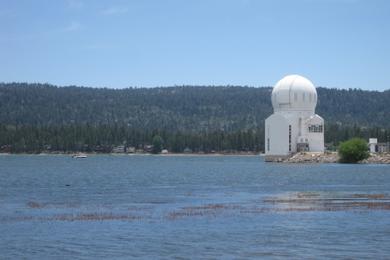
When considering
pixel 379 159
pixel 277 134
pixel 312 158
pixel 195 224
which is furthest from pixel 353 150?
pixel 195 224

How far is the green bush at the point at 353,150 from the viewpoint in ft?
368

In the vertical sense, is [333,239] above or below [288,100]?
below

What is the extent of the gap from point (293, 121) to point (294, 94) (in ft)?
13.3

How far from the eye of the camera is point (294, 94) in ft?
396

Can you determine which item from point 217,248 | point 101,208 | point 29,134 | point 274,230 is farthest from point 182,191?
point 29,134

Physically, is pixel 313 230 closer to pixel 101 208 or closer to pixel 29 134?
pixel 101 208

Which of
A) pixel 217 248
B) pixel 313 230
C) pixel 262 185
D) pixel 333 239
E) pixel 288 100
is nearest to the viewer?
pixel 217 248

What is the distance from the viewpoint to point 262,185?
64312 mm

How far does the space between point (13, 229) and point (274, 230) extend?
9973mm

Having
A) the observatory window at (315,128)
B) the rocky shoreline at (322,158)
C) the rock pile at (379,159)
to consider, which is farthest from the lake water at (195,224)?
the observatory window at (315,128)

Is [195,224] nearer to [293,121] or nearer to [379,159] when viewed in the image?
[379,159]

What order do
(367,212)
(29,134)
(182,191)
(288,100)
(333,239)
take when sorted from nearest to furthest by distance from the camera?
(333,239), (367,212), (182,191), (288,100), (29,134)

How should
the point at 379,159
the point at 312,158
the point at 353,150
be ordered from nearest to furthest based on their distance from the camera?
the point at 353,150 → the point at 379,159 → the point at 312,158

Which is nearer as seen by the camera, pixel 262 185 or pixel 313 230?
pixel 313 230
